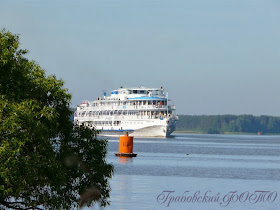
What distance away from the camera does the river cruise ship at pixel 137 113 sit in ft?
497

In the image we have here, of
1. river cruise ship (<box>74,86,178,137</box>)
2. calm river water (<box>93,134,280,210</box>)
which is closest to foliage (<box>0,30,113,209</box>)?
calm river water (<box>93,134,280,210</box>)

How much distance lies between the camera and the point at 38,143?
21.8 metres

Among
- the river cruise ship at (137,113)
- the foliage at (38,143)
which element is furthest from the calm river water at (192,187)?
the river cruise ship at (137,113)

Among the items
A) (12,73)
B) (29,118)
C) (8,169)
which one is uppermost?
(12,73)

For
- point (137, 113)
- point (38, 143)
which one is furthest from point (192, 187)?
point (137, 113)

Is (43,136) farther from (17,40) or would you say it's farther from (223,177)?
(223,177)

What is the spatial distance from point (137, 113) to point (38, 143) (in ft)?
435

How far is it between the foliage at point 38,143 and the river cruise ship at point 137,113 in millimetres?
121014

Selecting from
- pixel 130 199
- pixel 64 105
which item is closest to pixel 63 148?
pixel 64 105

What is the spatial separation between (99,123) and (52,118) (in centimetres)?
14349

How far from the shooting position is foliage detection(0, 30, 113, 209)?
20.8 meters

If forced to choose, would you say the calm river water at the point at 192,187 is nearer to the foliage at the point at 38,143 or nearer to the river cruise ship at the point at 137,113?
the foliage at the point at 38,143

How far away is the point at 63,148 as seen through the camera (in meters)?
24.5

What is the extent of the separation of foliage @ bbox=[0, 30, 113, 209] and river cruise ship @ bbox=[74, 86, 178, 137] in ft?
397
